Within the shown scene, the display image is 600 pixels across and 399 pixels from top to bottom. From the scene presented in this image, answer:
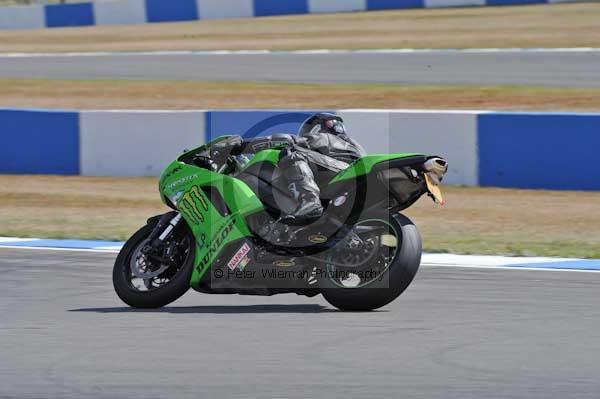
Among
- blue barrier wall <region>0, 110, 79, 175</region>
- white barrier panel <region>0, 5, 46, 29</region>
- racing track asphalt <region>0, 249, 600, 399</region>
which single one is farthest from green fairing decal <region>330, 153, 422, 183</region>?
white barrier panel <region>0, 5, 46, 29</region>

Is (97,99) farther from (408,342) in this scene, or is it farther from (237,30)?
(408,342)

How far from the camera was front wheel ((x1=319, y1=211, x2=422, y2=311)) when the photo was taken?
7352mm

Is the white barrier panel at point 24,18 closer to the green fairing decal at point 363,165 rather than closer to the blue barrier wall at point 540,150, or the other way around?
the blue barrier wall at point 540,150

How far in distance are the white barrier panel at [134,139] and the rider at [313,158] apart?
307 inches

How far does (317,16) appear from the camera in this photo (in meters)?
32.1

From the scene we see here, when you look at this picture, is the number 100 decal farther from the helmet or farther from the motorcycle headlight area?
the motorcycle headlight area

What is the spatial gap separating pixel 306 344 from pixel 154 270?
1.45 meters

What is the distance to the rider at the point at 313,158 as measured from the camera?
746 centimetres

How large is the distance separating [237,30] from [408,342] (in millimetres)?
24901

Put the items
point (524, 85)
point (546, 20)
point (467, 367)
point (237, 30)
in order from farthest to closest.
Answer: point (237, 30), point (546, 20), point (524, 85), point (467, 367)

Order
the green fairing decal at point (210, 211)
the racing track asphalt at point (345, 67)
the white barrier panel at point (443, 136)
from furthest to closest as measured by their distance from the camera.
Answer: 1. the racing track asphalt at point (345, 67)
2. the white barrier panel at point (443, 136)
3. the green fairing decal at point (210, 211)

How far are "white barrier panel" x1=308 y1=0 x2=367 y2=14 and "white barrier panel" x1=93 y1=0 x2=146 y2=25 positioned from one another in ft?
16.0

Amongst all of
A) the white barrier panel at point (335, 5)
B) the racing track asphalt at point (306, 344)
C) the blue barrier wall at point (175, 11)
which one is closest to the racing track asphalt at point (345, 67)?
the white barrier panel at point (335, 5)

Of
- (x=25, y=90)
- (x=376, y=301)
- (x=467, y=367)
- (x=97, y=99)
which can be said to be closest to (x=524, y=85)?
(x=97, y=99)
